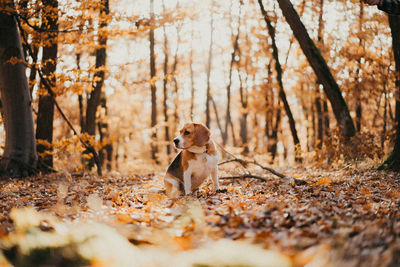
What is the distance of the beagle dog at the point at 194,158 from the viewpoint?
18.6 feet

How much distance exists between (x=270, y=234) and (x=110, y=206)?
240 centimetres

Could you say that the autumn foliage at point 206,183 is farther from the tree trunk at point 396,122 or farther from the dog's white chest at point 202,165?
the dog's white chest at point 202,165

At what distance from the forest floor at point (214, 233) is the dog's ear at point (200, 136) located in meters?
1.10

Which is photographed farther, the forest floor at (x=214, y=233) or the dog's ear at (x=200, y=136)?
the dog's ear at (x=200, y=136)

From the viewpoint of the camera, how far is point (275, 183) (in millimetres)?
6453

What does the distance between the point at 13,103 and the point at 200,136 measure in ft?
18.1

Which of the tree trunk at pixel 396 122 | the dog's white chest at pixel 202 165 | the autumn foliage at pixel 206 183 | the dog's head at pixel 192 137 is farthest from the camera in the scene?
the tree trunk at pixel 396 122

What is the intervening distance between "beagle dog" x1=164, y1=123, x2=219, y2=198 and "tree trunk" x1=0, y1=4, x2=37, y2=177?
4.81 m

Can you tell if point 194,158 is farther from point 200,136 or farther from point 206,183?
point 206,183

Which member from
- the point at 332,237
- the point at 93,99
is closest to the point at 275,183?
the point at 332,237

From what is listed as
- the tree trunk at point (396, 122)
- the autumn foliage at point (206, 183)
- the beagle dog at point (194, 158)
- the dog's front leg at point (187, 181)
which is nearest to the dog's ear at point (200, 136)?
the beagle dog at point (194, 158)

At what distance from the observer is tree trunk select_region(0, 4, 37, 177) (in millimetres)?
8461

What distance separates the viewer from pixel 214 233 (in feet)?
10.2

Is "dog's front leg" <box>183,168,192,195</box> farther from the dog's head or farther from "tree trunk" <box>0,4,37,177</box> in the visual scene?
"tree trunk" <box>0,4,37,177</box>
